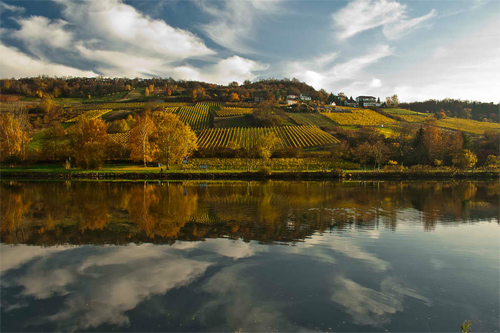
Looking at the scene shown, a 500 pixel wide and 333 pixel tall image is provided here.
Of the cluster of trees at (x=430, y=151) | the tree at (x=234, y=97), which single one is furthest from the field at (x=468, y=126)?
the tree at (x=234, y=97)

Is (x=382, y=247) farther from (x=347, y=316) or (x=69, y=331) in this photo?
(x=69, y=331)

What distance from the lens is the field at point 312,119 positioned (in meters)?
92.9

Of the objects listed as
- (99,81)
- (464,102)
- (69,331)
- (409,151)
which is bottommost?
(69,331)

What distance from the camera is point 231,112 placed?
4099 inches

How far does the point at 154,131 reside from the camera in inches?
2191

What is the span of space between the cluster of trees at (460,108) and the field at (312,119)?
4707 cm

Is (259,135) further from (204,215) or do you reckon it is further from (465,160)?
(204,215)

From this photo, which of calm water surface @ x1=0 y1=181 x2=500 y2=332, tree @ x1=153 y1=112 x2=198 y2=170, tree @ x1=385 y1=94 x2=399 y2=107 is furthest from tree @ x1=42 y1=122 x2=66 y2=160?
tree @ x1=385 y1=94 x2=399 y2=107

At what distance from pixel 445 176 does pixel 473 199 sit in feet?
86.0

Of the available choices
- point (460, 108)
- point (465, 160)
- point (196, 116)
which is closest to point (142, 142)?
point (196, 116)

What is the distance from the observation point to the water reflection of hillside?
554 inches

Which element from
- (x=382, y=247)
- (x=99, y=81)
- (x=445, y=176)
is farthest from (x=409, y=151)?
(x=99, y=81)

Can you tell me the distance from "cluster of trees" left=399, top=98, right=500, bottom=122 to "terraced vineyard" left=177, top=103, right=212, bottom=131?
85481mm

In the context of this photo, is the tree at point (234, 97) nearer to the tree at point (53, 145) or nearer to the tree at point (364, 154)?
the tree at point (364, 154)
